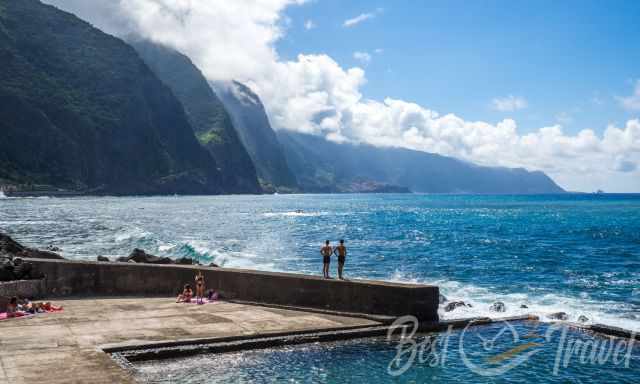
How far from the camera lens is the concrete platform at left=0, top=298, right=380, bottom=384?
959 centimetres

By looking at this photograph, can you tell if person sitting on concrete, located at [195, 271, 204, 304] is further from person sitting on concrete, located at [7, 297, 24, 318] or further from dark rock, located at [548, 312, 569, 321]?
dark rock, located at [548, 312, 569, 321]

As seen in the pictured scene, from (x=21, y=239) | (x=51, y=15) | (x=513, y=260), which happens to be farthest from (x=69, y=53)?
(x=513, y=260)

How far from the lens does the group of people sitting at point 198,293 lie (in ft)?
53.1

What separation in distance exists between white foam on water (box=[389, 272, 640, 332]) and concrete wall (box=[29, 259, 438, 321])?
4715 mm

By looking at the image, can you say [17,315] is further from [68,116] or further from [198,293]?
[68,116]

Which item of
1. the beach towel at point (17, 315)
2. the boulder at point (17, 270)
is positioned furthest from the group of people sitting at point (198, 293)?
the boulder at point (17, 270)

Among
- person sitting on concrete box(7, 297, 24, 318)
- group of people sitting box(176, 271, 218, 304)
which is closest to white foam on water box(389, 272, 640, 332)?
Result: group of people sitting box(176, 271, 218, 304)

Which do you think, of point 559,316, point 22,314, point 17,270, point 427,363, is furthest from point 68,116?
point 427,363

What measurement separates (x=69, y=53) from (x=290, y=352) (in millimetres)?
203256

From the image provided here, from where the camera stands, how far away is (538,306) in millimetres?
22594

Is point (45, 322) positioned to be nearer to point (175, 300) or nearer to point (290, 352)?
point (175, 300)

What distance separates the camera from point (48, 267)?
17156 mm

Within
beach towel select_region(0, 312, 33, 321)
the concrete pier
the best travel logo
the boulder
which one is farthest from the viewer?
the boulder

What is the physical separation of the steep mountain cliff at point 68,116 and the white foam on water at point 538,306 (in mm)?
138358
